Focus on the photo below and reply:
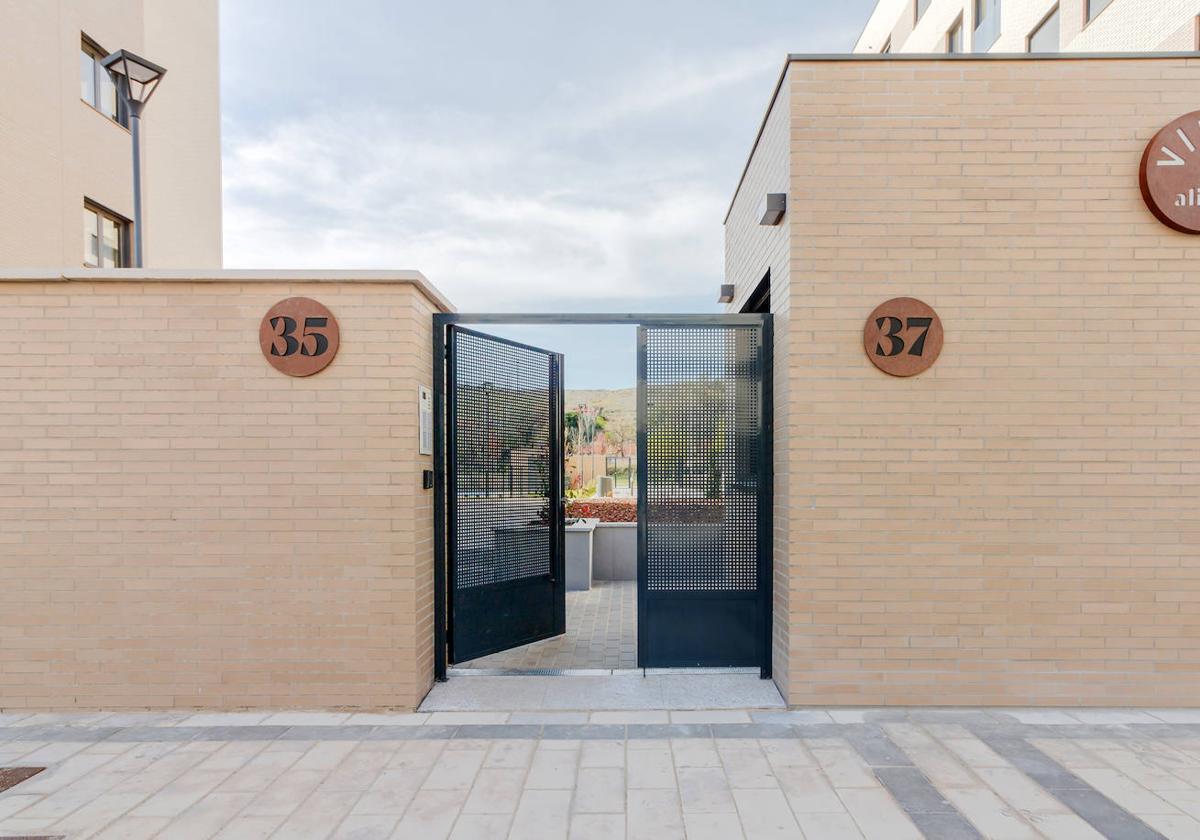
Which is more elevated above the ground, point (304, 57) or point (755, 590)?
point (304, 57)

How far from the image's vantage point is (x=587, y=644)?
5.69 metres

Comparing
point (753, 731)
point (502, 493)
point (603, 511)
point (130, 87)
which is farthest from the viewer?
point (603, 511)

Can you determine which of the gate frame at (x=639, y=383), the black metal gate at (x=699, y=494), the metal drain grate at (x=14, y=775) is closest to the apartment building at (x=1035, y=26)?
the gate frame at (x=639, y=383)

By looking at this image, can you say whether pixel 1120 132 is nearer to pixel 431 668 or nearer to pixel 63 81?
pixel 431 668

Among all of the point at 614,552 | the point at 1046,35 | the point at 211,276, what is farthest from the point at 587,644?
the point at 1046,35

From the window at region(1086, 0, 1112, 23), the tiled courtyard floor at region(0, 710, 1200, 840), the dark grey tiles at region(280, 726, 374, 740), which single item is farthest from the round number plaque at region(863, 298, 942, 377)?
the window at region(1086, 0, 1112, 23)

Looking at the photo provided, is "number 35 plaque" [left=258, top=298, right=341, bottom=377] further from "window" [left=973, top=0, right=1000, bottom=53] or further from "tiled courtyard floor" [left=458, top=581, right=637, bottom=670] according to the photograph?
"window" [left=973, top=0, right=1000, bottom=53]

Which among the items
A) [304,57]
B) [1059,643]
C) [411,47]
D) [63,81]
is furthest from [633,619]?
[63,81]

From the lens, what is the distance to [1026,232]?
13.9 feet

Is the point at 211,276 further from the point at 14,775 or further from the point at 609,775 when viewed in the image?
the point at 609,775

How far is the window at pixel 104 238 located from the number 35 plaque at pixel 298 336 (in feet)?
27.9

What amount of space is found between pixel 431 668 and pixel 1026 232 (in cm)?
496

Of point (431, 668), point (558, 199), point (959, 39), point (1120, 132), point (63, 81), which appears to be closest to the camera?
point (1120, 132)

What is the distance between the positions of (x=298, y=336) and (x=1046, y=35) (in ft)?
50.1
